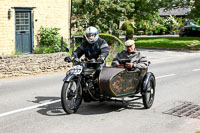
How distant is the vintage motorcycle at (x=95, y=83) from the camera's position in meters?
7.78

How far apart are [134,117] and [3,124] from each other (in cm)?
268

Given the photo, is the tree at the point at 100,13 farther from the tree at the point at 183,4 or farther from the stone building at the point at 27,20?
the tree at the point at 183,4

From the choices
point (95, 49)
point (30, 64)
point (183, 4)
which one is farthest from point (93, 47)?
point (183, 4)

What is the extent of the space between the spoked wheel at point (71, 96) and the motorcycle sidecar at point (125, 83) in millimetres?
553

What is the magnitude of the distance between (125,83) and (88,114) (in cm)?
105

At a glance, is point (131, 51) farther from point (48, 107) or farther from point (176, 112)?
point (48, 107)

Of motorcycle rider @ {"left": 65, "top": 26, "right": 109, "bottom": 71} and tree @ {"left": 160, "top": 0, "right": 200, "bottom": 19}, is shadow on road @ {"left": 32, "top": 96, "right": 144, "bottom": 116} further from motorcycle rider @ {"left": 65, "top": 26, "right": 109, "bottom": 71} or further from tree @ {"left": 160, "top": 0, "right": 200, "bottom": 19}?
tree @ {"left": 160, "top": 0, "right": 200, "bottom": 19}

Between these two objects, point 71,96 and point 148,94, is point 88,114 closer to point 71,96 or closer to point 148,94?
point 71,96

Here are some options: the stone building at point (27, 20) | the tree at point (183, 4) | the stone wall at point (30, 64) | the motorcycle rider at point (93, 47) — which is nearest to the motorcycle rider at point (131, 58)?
the motorcycle rider at point (93, 47)

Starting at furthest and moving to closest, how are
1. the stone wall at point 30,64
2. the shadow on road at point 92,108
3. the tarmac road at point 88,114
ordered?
the stone wall at point 30,64
the shadow on road at point 92,108
the tarmac road at point 88,114

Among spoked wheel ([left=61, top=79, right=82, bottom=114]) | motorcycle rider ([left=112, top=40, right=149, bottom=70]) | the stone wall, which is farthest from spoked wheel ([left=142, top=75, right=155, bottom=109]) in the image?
the stone wall

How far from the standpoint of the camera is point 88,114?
26.3ft

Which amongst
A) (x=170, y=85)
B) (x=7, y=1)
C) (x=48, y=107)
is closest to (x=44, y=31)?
(x=7, y=1)

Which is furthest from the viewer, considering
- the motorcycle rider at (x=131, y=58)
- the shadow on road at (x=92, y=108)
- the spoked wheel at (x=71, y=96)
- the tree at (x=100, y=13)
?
the tree at (x=100, y=13)
